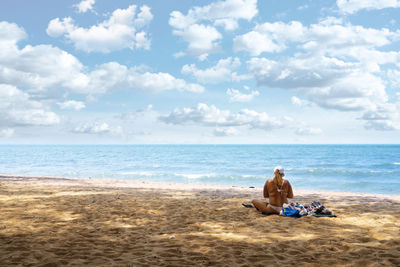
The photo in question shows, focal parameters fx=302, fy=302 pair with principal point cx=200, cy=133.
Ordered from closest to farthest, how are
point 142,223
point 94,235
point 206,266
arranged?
1. point 206,266
2. point 94,235
3. point 142,223

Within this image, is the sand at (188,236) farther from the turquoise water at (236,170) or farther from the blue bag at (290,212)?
the turquoise water at (236,170)

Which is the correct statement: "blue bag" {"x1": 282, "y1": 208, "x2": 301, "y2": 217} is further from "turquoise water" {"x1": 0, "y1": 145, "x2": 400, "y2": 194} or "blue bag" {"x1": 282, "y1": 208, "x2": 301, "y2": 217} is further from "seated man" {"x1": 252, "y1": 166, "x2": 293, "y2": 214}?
"turquoise water" {"x1": 0, "y1": 145, "x2": 400, "y2": 194}

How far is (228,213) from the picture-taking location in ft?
26.5

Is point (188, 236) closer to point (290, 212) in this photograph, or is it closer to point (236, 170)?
point (290, 212)

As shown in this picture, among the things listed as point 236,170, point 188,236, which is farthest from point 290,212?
point 236,170

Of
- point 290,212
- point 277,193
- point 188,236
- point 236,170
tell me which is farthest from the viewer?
point 236,170

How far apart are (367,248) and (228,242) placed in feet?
7.56

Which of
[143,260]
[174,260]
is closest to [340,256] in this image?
[174,260]

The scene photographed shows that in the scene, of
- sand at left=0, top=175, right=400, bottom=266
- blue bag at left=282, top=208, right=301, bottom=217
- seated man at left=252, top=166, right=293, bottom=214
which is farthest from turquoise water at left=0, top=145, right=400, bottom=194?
sand at left=0, top=175, right=400, bottom=266

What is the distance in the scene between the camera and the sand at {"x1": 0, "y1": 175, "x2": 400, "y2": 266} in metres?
4.53

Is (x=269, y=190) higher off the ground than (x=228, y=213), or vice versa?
(x=269, y=190)

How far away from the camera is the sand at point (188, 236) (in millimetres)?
4527

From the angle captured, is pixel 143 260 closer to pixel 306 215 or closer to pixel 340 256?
pixel 340 256

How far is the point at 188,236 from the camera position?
5777 millimetres
